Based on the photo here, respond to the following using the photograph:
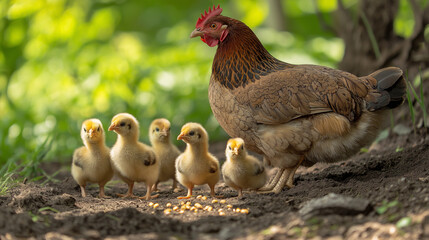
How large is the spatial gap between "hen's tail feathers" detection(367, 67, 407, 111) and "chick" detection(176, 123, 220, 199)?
159cm

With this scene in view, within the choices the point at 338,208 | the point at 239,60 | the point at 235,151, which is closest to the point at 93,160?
the point at 235,151

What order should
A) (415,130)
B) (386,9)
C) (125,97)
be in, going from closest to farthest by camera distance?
(415,130) < (386,9) < (125,97)

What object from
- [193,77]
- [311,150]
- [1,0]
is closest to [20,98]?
[1,0]

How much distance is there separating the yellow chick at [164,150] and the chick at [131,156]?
397mm

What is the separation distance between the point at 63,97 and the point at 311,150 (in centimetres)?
533

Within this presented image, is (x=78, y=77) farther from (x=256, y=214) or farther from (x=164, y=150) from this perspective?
(x=256, y=214)

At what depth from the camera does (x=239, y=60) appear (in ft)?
17.5

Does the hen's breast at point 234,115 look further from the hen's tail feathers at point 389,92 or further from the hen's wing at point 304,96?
the hen's tail feathers at point 389,92

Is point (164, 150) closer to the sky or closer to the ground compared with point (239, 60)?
closer to the ground

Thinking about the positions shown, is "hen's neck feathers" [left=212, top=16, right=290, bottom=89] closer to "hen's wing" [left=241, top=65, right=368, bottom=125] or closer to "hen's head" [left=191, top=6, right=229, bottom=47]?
"hen's head" [left=191, top=6, right=229, bottom=47]

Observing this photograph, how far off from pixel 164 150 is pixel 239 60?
4.11ft

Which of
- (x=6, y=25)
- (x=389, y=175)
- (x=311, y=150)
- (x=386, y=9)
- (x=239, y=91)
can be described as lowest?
(x=389, y=175)

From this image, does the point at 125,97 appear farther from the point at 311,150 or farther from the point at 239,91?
the point at 311,150

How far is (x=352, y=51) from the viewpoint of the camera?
7.76 metres
